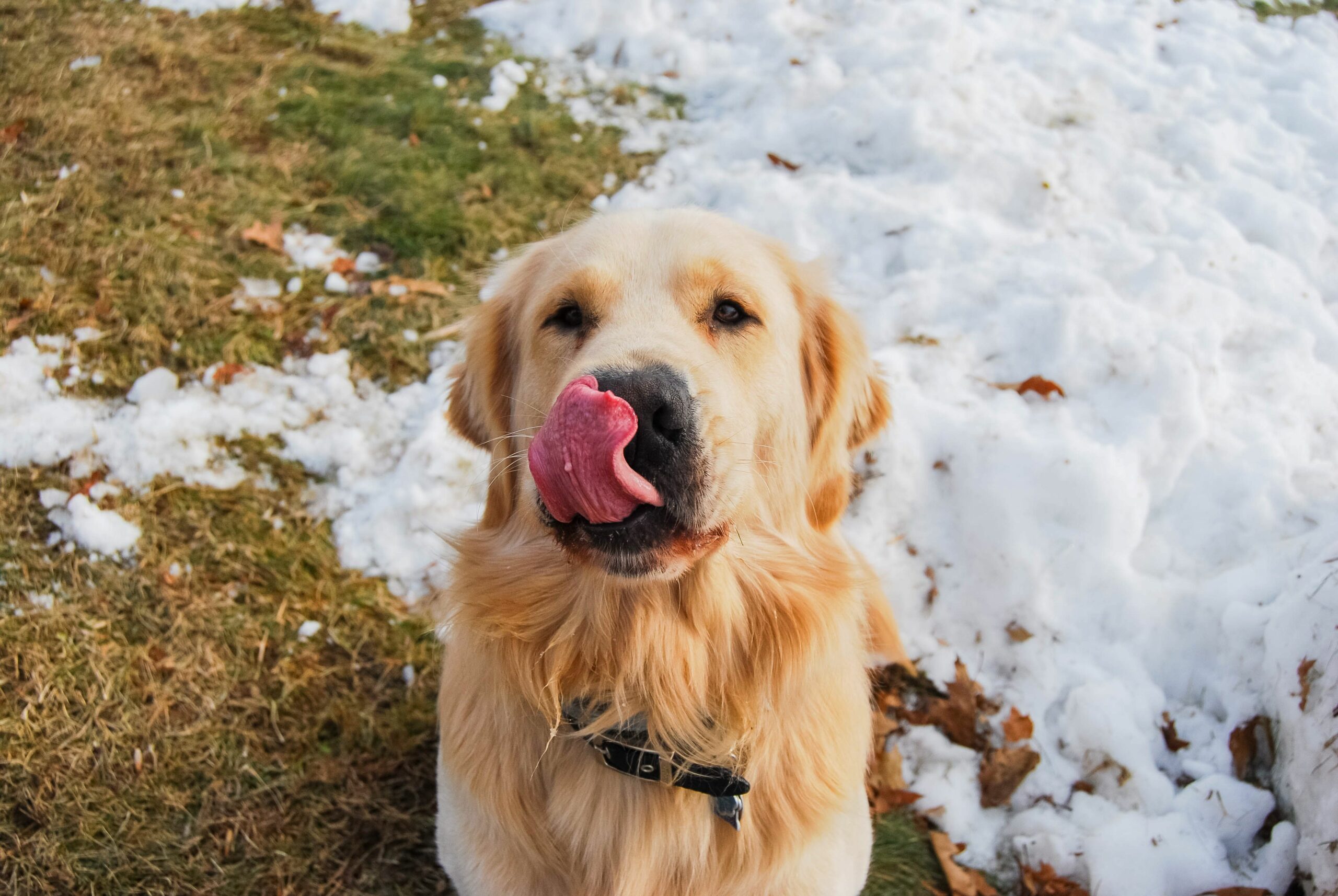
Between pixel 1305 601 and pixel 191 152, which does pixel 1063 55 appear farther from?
pixel 191 152

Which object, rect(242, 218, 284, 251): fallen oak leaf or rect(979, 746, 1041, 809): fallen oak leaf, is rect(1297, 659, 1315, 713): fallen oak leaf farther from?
rect(242, 218, 284, 251): fallen oak leaf

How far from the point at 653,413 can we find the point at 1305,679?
2.31 m

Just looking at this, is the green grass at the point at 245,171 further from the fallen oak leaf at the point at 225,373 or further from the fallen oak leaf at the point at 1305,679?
the fallen oak leaf at the point at 1305,679

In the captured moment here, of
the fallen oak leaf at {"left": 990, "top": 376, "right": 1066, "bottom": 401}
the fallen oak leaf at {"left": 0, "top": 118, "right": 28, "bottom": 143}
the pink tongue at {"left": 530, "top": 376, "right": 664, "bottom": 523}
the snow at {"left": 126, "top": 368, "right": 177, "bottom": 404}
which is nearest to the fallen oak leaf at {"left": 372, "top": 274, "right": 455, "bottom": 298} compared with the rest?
the snow at {"left": 126, "top": 368, "right": 177, "bottom": 404}

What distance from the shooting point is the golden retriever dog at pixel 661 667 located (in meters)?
2.02

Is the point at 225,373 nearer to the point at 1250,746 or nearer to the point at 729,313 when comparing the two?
the point at 729,313

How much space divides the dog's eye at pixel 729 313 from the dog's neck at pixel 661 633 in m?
0.57

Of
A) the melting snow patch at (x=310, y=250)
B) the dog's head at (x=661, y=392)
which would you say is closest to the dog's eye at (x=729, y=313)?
the dog's head at (x=661, y=392)

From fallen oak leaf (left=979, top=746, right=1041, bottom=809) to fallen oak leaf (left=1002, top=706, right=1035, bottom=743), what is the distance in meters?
0.04

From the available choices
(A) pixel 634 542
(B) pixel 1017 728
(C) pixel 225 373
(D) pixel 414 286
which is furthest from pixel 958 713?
(C) pixel 225 373

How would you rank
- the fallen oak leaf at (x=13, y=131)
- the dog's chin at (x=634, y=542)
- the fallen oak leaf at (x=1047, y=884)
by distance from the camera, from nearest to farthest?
the dog's chin at (x=634, y=542) < the fallen oak leaf at (x=1047, y=884) < the fallen oak leaf at (x=13, y=131)

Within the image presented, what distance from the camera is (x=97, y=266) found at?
4121 millimetres

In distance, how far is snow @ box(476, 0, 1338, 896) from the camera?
2.72m

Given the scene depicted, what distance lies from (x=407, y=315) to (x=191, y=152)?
6.23 ft
